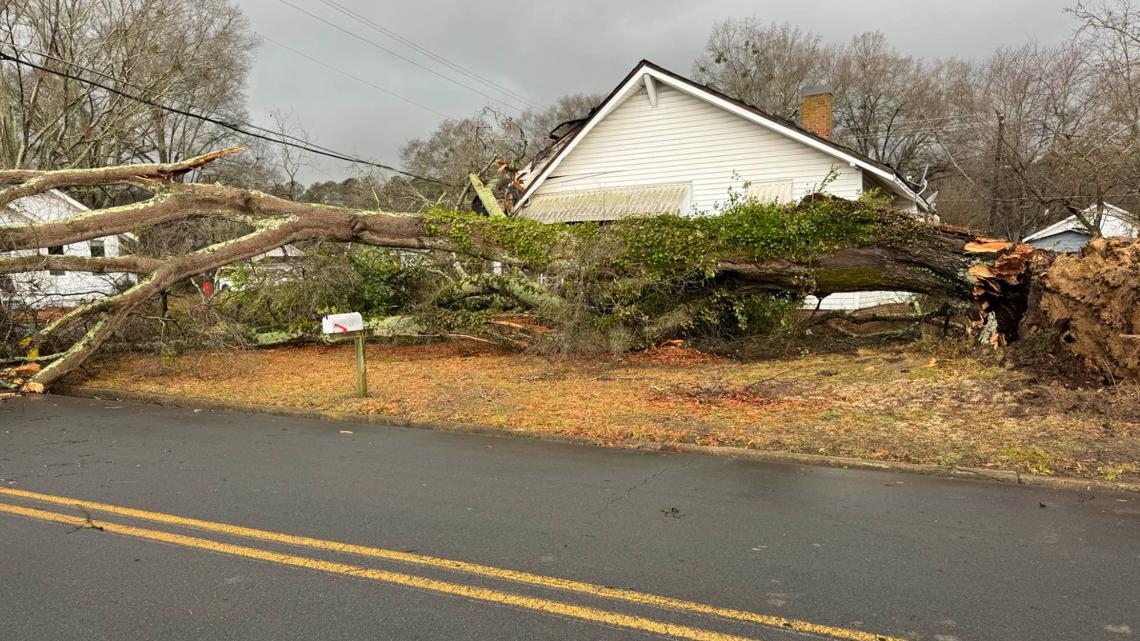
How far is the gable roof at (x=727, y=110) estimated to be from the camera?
634 inches

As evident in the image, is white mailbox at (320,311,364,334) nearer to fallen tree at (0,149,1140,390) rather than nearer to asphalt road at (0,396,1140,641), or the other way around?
asphalt road at (0,396,1140,641)

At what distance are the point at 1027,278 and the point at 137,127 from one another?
1564 inches

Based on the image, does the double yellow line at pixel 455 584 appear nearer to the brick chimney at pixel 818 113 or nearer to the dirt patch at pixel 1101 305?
the dirt patch at pixel 1101 305

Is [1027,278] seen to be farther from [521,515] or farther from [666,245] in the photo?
[521,515]

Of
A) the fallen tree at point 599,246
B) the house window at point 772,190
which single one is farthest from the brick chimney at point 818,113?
the fallen tree at point 599,246

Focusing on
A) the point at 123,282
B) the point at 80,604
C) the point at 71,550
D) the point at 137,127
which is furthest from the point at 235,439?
the point at 137,127

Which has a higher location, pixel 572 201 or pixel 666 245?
pixel 572 201

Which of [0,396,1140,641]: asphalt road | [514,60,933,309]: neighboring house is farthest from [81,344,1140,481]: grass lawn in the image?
[514,60,933,309]: neighboring house

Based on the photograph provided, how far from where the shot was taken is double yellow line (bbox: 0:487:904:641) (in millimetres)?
3367

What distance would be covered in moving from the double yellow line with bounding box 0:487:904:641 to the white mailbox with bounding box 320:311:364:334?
3894 millimetres

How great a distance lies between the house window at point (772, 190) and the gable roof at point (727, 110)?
3.50ft

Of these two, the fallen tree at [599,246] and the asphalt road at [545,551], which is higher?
the fallen tree at [599,246]

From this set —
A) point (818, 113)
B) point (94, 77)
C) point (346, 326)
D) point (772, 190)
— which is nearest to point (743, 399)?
point (346, 326)

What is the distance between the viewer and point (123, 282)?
13.3m
